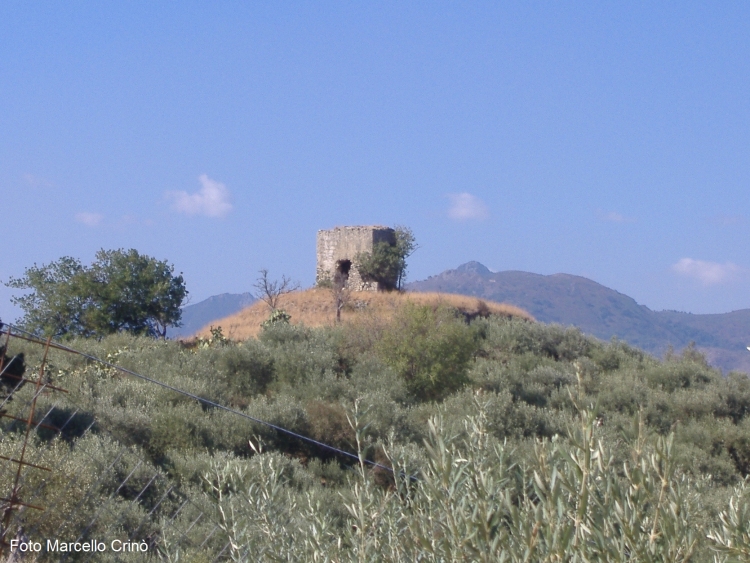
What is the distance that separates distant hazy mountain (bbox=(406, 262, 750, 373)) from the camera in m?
116

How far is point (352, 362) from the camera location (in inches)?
774

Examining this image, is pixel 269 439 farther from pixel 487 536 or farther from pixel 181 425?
pixel 487 536

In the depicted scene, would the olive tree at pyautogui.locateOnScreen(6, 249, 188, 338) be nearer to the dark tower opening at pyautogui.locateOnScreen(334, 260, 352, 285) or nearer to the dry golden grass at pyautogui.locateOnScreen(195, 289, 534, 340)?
the dry golden grass at pyautogui.locateOnScreen(195, 289, 534, 340)

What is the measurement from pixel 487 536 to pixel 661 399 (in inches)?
681

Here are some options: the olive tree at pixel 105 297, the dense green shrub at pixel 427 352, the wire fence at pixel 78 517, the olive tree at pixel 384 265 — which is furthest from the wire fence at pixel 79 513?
the olive tree at pixel 384 265

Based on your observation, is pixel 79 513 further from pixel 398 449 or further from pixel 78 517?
pixel 398 449

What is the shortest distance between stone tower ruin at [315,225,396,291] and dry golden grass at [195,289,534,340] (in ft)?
4.95

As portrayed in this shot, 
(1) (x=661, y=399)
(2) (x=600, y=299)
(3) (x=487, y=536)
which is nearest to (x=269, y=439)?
(3) (x=487, y=536)

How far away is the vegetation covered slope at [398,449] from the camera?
209 cm

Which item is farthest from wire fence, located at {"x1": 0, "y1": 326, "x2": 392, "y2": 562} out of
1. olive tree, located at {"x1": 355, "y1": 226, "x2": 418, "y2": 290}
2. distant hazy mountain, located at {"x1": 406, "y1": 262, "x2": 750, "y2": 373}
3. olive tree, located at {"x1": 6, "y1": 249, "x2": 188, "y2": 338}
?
distant hazy mountain, located at {"x1": 406, "y1": 262, "x2": 750, "y2": 373}

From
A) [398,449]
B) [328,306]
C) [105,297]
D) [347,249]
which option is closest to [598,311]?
[347,249]

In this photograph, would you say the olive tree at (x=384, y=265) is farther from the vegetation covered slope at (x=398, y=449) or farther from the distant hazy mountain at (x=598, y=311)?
the distant hazy mountain at (x=598, y=311)

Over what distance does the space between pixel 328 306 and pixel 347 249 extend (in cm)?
477

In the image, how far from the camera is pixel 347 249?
35750 mm
